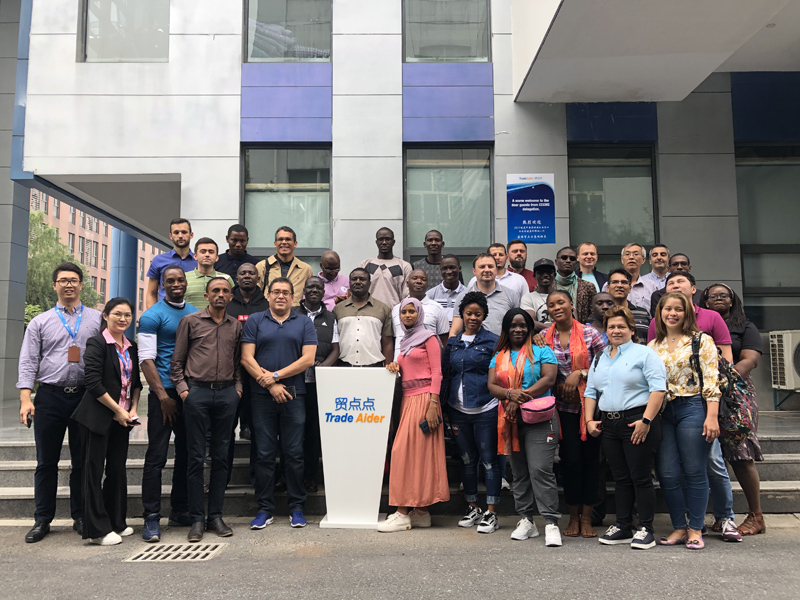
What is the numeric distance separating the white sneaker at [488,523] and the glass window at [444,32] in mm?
6921

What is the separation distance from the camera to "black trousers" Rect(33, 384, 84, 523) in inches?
206

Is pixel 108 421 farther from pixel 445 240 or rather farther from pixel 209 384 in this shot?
pixel 445 240

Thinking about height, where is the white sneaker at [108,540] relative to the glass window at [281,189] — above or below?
below

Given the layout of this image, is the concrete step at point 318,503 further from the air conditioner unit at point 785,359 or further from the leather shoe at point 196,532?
the air conditioner unit at point 785,359

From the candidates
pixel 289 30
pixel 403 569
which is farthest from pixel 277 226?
pixel 403 569

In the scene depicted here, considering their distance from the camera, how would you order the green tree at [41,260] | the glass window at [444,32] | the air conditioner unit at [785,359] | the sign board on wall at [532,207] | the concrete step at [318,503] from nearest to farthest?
the concrete step at [318,503]
the air conditioner unit at [785,359]
the sign board on wall at [532,207]
the glass window at [444,32]
the green tree at [41,260]

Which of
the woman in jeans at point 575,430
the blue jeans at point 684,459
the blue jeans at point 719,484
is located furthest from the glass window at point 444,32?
the blue jeans at point 719,484

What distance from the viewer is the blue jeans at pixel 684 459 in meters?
4.90

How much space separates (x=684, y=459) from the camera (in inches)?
195

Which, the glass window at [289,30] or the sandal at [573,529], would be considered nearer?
the sandal at [573,529]

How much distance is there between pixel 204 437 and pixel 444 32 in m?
7.22

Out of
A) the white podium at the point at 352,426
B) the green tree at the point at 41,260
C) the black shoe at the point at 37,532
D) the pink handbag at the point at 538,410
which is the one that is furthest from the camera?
the green tree at the point at 41,260

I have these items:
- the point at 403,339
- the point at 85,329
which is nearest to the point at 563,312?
the point at 403,339

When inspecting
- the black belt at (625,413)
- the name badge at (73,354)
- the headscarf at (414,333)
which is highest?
the headscarf at (414,333)
